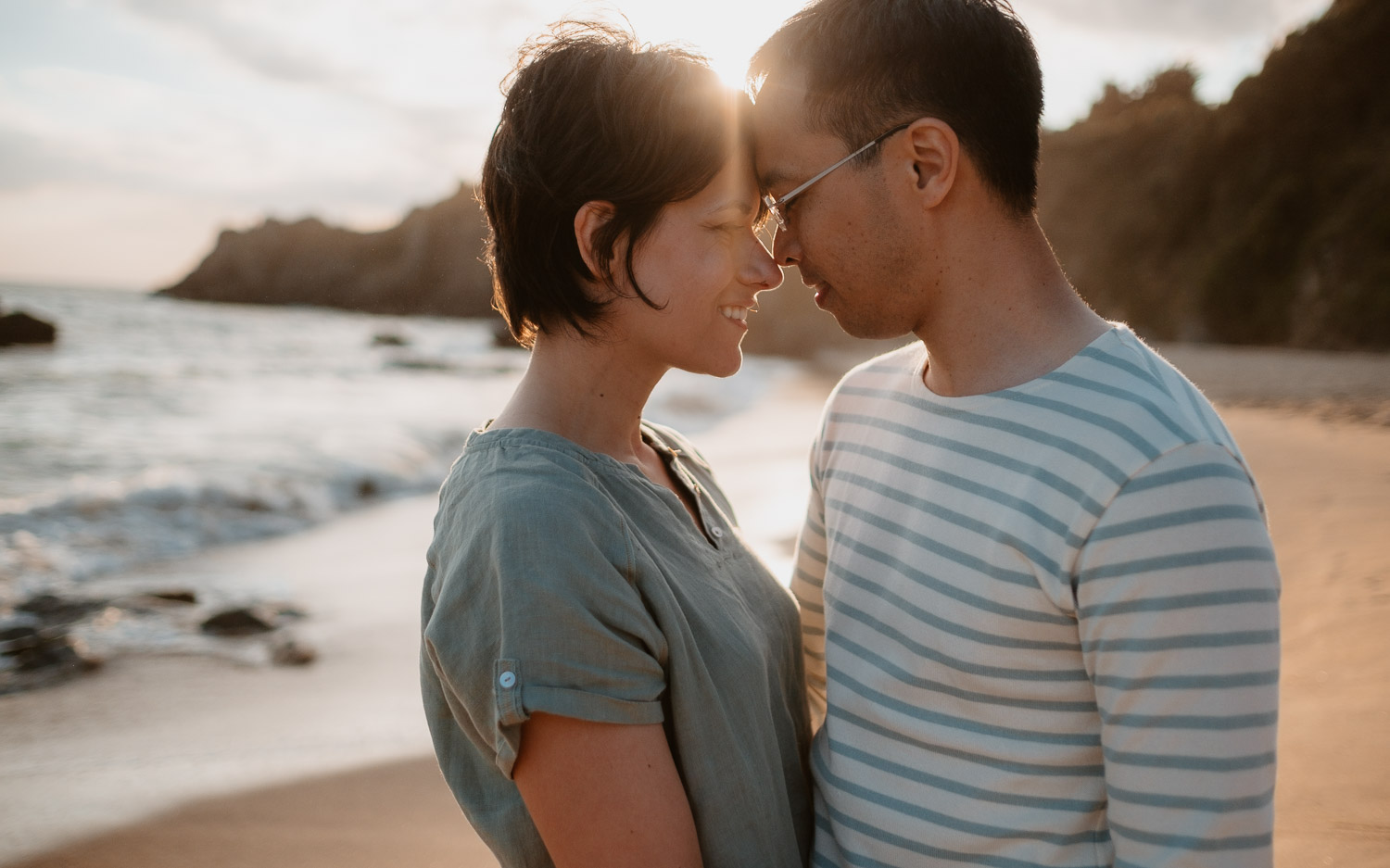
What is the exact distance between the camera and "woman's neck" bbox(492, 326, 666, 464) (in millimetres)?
1780

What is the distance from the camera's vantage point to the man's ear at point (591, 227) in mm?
1721

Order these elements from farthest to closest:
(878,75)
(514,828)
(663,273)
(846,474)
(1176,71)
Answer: (1176,71) → (846,474) → (878,75) → (663,273) → (514,828)

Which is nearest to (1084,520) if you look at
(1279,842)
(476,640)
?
(476,640)

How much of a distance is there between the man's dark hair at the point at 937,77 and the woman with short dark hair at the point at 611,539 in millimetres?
263

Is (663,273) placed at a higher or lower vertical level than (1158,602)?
higher

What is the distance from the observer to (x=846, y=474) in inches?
86.3

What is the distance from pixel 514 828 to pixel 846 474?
104 centimetres

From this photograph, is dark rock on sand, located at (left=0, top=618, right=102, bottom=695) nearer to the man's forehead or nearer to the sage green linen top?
the sage green linen top

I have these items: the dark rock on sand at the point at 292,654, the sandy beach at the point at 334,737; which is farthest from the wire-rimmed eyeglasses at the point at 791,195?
the dark rock on sand at the point at 292,654

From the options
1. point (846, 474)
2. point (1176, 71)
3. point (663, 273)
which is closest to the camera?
point (663, 273)

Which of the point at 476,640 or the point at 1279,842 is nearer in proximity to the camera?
the point at 476,640

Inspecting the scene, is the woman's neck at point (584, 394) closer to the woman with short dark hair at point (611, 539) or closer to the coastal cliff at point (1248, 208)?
the woman with short dark hair at point (611, 539)

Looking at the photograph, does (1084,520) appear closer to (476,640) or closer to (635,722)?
(635,722)

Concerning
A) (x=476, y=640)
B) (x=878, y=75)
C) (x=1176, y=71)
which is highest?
(x=1176, y=71)
